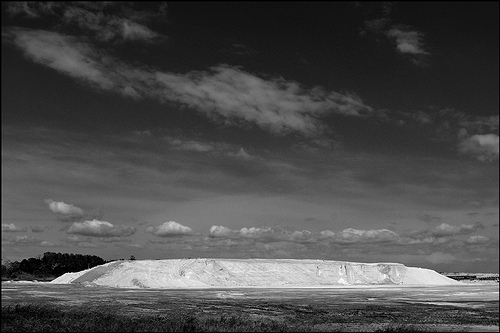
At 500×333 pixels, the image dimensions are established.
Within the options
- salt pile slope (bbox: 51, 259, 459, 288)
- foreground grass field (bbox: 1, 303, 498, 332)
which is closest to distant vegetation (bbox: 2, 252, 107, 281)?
salt pile slope (bbox: 51, 259, 459, 288)

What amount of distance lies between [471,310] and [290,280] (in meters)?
61.7

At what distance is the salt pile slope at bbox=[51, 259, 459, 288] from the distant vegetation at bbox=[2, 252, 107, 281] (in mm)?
27979

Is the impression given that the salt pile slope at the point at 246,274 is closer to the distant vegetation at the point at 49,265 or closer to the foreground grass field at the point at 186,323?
the distant vegetation at the point at 49,265

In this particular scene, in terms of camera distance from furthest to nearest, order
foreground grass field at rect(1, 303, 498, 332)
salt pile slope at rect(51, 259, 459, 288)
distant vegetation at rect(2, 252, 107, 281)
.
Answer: distant vegetation at rect(2, 252, 107, 281) < salt pile slope at rect(51, 259, 459, 288) < foreground grass field at rect(1, 303, 498, 332)

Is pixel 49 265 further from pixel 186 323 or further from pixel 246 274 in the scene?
pixel 186 323

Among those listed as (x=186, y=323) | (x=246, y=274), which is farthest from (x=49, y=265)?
(x=186, y=323)

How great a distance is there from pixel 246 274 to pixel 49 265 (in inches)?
2585

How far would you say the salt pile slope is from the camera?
91.5 m

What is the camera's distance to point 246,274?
101688 mm

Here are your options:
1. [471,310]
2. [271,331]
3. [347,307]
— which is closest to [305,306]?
[347,307]

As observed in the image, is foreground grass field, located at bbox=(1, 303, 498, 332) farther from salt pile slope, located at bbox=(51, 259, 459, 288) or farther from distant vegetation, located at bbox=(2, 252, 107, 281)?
distant vegetation, located at bbox=(2, 252, 107, 281)

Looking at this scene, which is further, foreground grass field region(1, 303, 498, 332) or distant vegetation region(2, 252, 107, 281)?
distant vegetation region(2, 252, 107, 281)

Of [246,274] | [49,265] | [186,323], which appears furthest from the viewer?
[49,265]

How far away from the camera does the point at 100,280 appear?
9144 cm
